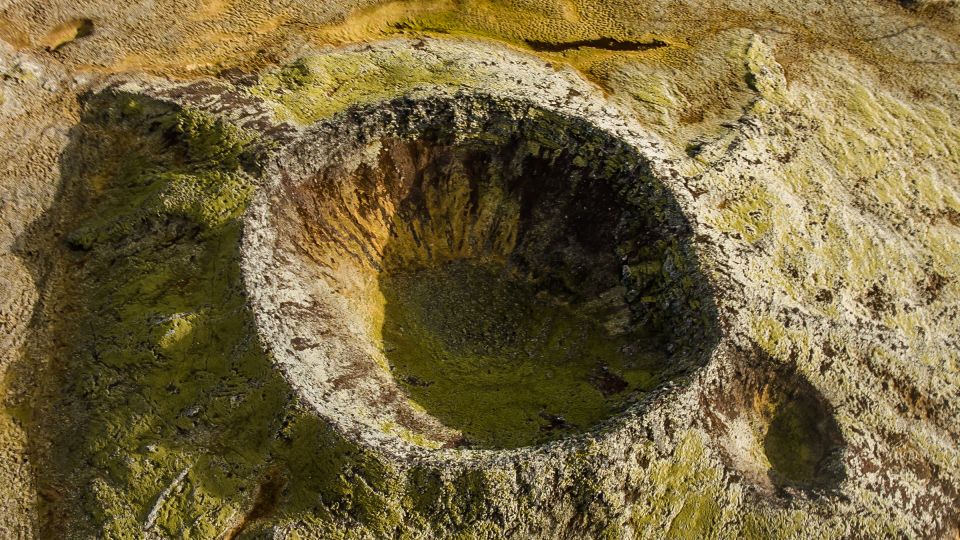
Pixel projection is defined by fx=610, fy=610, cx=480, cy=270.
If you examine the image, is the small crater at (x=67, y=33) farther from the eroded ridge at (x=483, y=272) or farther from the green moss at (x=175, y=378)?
the eroded ridge at (x=483, y=272)

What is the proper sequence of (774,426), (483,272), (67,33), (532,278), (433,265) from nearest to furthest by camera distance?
(774,426) → (532,278) → (433,265) → (483,272) → (67,33)

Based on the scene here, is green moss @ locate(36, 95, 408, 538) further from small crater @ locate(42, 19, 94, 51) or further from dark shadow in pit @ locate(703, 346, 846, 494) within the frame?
dark shadow in pit @ locate(703, 346, 846, 494)

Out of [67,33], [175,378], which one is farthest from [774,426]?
[67,33]

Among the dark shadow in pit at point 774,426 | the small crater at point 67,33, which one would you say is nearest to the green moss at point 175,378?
the small crater at point 67,33

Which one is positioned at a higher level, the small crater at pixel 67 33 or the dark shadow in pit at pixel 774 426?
the small crater at pixel 67 33

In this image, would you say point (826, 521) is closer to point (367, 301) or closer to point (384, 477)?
point (384, 477)

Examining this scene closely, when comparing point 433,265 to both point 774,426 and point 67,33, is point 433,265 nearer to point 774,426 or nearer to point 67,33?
point 774,426

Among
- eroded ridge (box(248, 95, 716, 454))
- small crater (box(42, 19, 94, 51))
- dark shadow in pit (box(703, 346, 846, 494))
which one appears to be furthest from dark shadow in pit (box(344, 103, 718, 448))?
small crater (box(42, 19, 94, 51))
